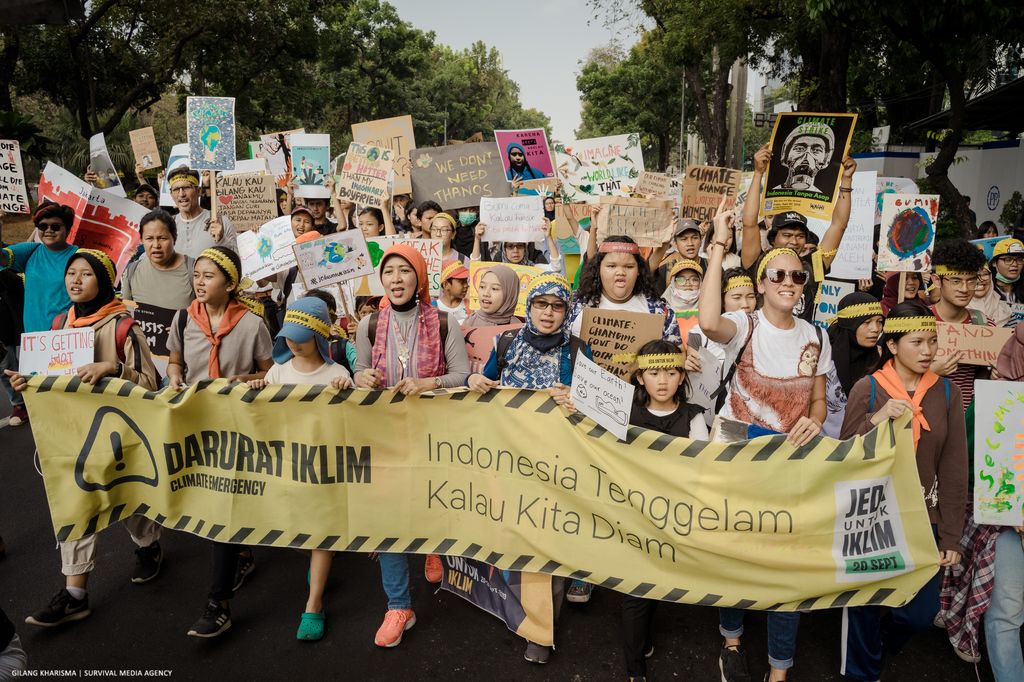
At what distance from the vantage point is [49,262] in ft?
19.5

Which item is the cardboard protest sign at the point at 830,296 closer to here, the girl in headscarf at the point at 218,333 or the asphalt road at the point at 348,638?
the asphalt road at the point at 348,638

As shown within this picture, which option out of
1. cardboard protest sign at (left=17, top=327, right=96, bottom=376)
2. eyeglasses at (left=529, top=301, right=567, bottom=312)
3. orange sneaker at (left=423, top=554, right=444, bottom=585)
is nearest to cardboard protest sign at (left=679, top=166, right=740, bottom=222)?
eyeglasses at (left=529, top=301, right=567, bottom=312)

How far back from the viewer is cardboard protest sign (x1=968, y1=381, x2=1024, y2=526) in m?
3.07

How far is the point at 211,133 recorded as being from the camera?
29.4 ft

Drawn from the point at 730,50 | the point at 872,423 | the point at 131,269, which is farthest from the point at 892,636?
the point at 730,50

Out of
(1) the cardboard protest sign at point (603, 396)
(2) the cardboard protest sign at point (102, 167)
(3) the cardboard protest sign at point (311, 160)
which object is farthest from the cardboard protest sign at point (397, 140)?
(1) the cardboard protest sign at point (603, 396)

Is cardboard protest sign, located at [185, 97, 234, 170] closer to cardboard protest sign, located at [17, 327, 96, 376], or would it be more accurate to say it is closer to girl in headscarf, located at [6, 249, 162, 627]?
girl in headscarf, located at [6, 249, 162, 627]

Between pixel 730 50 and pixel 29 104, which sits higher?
pixel 29 104

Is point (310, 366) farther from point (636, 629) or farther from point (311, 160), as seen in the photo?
A: point (311, 160)

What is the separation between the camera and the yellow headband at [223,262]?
4039 mm

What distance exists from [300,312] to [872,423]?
2.77 meters

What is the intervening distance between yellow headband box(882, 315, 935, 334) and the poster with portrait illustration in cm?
205

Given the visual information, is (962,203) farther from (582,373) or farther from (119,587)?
(119,587)

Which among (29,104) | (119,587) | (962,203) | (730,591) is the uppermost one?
(29,104)
